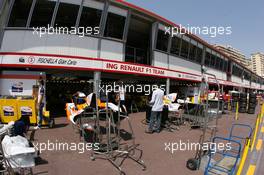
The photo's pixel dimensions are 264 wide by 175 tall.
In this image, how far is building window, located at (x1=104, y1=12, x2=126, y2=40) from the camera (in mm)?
12109

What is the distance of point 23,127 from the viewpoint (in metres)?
4.17

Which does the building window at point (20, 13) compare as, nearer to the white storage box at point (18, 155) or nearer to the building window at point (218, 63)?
the white storage box at point (18, 155)

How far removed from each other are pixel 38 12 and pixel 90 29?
2.85 metres

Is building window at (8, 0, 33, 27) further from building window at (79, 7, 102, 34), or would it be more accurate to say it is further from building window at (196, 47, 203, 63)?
building window at (196, 47, 203, 63)

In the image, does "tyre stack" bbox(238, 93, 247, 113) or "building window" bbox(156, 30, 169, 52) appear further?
"tyre stack" bbox(238, 93, 247, 113)

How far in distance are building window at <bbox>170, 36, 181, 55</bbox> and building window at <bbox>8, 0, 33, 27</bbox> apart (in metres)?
11.4

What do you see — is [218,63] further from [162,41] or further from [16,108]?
[16,108]

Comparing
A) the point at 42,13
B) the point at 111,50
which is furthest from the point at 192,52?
the point at 42,13

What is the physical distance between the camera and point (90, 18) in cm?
1146

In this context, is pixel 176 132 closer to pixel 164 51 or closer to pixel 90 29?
pixel 90 29

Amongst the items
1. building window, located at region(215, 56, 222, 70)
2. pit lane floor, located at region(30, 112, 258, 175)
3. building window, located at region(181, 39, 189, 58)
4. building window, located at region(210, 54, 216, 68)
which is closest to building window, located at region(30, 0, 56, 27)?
pit lane floor, located at region(30, 112, 258, 175)

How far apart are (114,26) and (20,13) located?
5273mm

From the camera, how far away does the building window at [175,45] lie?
1716cm

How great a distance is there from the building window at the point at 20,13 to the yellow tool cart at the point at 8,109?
450 centimetres
